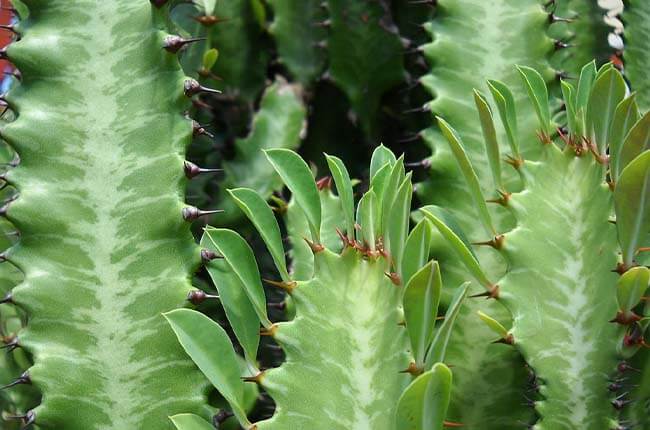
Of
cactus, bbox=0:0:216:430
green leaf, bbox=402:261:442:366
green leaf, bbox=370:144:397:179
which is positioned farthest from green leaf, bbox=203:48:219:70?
green leaf, bbox=402:261:442:366

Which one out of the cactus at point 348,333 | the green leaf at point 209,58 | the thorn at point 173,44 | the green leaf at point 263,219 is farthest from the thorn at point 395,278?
the green leaf at point 209,58

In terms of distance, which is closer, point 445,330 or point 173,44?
point 445,330

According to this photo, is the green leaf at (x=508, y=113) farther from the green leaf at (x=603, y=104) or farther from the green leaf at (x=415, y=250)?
the green leaf at (x=415, y=250)

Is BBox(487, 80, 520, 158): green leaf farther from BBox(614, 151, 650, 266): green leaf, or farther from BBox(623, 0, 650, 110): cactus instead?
BBox(623, 0, 650, 110): cactus

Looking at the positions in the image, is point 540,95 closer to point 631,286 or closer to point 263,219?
point 631,286

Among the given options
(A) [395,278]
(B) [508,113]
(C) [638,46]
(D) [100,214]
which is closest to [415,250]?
(A) [395,278]

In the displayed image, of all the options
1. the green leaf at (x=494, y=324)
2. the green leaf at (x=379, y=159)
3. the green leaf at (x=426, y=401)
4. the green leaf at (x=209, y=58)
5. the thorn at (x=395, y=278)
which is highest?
the green leaf at (x=209, y=58)

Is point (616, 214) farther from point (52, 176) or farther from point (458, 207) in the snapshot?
point (52, 176)

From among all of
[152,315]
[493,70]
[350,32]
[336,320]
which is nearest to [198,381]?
[152,315]
